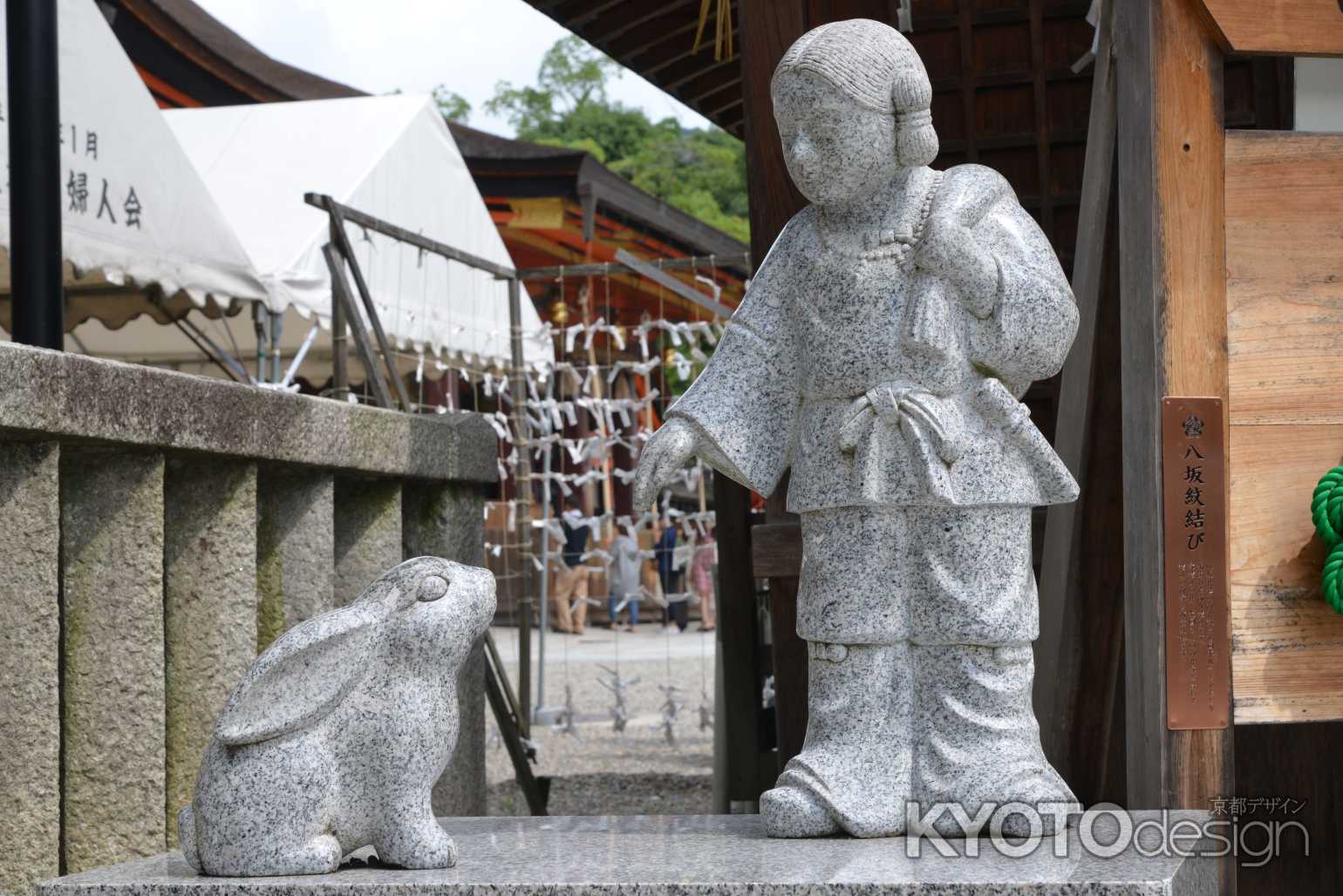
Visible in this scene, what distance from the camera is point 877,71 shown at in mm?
3402

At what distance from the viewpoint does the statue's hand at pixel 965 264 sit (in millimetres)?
3418

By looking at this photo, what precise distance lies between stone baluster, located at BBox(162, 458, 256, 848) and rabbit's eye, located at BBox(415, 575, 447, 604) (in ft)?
4.08

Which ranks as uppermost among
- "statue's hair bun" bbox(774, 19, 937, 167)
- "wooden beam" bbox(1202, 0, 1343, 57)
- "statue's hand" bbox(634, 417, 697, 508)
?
"wooden beam" bbox(1202, 0, 1343, 57)

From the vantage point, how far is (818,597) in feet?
11.7

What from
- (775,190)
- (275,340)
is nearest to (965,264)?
(775,190)

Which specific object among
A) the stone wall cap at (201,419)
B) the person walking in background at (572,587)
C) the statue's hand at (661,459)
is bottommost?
the person walking in background at (572,587)

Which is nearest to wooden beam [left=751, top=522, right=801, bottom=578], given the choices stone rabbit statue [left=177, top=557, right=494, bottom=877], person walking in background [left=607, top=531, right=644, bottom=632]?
stone rabbit statue [left=177, top=557, right=494, bottom=877]

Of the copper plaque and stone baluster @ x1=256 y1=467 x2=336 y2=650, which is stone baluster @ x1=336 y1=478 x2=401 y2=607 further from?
the copper plaque

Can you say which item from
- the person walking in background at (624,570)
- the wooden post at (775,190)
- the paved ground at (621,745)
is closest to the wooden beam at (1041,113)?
the wooden post at (775,190)

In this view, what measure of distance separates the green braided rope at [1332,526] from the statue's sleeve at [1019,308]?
69 cm

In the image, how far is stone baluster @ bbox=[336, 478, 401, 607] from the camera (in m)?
5.27

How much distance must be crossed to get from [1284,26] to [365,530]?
130 inches

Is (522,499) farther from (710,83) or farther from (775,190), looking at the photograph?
(775,190)

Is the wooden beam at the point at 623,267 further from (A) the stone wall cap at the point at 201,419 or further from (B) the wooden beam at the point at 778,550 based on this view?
(B) the wooden beam at the point at 778,550
